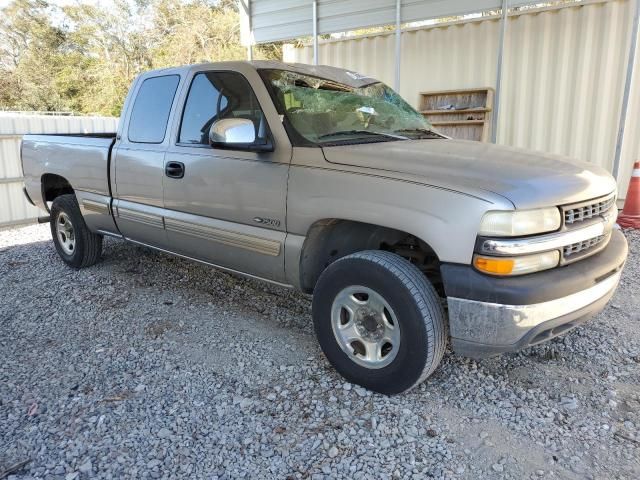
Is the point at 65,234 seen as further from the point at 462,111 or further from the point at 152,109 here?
the point at 462,111

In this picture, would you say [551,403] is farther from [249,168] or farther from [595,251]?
[249,168]

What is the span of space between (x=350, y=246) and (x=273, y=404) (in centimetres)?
109

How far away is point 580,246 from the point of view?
270cm

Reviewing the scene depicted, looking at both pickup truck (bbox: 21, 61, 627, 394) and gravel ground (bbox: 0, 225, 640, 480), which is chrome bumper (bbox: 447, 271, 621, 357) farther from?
gravel ground (bbox: 0, 225, 640, 480)

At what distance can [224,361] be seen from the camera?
133 inches

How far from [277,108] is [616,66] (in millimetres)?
5925

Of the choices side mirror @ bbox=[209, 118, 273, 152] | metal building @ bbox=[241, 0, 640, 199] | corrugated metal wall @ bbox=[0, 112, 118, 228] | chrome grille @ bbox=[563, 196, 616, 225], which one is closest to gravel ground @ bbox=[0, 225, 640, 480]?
chrome grille @ bbox=[563, 196, 616, 225]

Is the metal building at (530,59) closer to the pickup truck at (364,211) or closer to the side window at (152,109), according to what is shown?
the pickup truck at (364,211)

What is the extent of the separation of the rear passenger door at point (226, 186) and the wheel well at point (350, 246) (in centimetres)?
19

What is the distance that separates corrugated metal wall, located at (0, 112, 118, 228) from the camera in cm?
865

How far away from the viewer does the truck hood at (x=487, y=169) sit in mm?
2516

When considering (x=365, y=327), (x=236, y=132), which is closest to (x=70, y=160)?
(x=236, y=132)

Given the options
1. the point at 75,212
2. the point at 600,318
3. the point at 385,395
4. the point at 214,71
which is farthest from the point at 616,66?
the point at 75,212

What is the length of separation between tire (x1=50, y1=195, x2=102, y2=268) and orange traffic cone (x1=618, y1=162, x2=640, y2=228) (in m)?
6.43
